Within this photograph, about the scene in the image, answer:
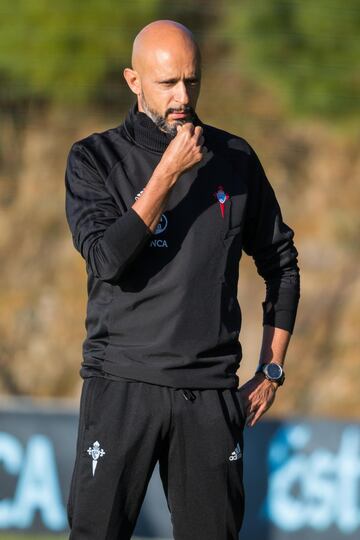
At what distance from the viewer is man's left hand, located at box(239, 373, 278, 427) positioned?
281cm

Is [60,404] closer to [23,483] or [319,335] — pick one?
[23,483]

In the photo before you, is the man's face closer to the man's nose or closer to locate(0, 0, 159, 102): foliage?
the man's nose

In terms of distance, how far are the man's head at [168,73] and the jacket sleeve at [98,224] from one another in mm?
203

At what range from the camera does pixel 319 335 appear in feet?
22.4

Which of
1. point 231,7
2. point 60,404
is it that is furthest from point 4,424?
point 231,7

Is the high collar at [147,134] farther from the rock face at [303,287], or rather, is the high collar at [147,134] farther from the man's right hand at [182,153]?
the rock face at [303,287]

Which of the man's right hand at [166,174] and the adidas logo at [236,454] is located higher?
the man's right hand at [166,174]

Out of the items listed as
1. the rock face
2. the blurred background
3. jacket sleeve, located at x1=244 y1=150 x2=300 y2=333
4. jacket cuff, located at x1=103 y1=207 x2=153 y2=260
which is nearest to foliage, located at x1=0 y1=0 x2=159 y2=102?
the blurred background

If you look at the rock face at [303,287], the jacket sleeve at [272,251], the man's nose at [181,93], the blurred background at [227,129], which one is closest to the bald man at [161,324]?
the man's nose at [181,93]

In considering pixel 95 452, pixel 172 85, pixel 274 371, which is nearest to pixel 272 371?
pixel 274 371

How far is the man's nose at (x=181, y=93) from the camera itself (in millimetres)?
2650

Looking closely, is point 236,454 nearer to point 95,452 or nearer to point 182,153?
point 95,452

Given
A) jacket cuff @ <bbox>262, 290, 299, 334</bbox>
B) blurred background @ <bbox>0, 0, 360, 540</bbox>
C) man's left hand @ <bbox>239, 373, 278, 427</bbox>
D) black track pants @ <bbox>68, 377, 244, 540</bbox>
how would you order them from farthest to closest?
blurred background @ <bbox>0, 0, 360, 540</bbox>
jacket cuff @ <bbox>262, 290, 299, 334</bbox>
man's left hand @ <bbox>239, 373, 278, 427</bbox>
black track pants @ <bbox>68, 377, 244, 540</bbox>

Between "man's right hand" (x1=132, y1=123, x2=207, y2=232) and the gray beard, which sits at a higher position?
the gray beard
